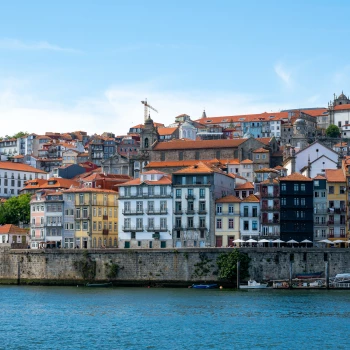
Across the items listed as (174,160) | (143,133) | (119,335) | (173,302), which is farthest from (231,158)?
(119,335)

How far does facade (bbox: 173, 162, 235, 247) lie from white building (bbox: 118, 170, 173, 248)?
99cm

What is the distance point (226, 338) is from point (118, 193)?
52074 millimetres

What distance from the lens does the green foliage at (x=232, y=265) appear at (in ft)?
310

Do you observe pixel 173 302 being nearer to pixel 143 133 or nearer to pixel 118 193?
pixel 118 193

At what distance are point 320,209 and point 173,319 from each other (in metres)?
39.3

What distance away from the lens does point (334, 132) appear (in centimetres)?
18925

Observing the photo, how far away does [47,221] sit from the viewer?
115m

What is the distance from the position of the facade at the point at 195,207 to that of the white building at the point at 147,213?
99 centimetres

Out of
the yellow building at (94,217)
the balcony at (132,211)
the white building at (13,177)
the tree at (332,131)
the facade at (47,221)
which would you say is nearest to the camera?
the balcony at (132,211)

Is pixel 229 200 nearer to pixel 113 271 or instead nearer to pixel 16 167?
pixel 113 271

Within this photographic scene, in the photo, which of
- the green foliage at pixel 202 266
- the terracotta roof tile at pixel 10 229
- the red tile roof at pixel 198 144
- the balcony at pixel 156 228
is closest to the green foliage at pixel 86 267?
the balcony at pixel 156 228

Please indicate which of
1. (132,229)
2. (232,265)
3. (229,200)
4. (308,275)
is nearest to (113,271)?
(132,229)

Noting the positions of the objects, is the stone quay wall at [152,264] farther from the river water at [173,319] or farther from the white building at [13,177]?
the white building at [13,177]

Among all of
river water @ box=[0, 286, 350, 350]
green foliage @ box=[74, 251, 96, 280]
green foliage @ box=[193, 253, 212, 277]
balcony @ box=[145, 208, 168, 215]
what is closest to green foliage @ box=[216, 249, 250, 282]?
green foliage @ box=[193, 253, 212, 277]
